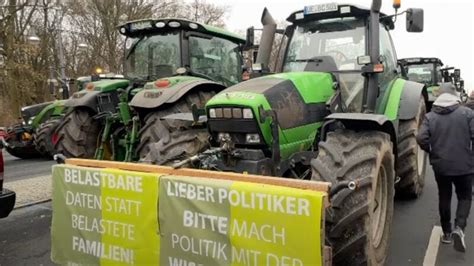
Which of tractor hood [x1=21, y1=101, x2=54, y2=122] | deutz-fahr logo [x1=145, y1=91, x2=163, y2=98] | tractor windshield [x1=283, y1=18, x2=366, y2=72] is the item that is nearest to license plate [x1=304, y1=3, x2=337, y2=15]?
tractor windshield [x1=283, y1=18, x2=366, y2=72]

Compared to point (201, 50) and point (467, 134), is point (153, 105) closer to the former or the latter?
point (201, 50)

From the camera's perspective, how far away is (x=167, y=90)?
6352 millimetres

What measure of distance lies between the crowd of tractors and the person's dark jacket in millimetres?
446

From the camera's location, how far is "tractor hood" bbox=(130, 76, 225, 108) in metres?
6.16

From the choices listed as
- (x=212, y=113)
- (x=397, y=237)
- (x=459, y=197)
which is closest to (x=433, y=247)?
(x=397, y=237)

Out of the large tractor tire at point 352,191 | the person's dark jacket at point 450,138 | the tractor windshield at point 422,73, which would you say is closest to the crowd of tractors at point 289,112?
the large tractor tire at point 352,191

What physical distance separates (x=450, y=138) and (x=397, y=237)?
125 centimetres

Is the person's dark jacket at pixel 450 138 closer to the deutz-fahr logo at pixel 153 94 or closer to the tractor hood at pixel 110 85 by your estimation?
the deutz-fahr logo at pixel 153 94

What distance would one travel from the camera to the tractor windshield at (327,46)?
5410 mm

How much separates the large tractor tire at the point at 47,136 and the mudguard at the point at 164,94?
96.9 inches

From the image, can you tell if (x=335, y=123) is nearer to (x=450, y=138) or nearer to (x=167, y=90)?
Result: (x=450, y=138)

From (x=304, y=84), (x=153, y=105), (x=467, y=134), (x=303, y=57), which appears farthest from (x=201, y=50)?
(x=467, y=134)

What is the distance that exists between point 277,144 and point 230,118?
19.4 inches

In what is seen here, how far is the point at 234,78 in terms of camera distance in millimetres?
8555
